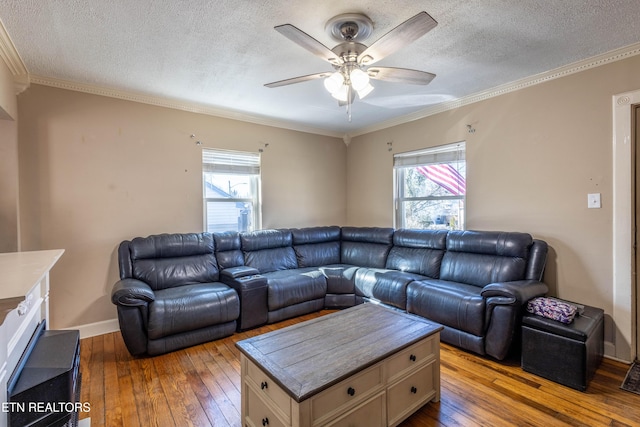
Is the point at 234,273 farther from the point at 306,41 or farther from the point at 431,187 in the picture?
the point at 431,187

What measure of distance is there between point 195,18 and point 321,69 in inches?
43.6

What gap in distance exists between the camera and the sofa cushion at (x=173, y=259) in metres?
3.06

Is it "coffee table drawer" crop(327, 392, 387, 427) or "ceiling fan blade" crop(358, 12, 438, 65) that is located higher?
"ceiling fan blade" crop(358, 12, 438, 65)

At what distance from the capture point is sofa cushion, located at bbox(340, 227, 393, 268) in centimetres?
407

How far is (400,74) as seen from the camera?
2.07 metres

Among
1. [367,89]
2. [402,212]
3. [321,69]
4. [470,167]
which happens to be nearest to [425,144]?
[470,167]

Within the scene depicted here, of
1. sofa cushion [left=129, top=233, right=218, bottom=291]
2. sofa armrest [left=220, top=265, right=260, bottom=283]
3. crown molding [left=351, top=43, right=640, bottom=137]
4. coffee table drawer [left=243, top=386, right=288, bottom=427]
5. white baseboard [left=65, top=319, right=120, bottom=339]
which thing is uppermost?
crown molding [left=351, top=43, right=640, bottom=137]

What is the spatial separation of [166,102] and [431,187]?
349 centimetres

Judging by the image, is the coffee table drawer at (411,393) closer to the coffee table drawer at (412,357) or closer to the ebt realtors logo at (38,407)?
the coffee table drawer at (412,357)

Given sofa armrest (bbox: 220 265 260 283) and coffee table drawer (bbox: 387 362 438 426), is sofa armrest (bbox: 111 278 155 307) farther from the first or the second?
coffee table drawer (bbox: 387 362 438 426)

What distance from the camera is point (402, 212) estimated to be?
14.5ft

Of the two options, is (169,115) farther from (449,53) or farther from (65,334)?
(449,53)

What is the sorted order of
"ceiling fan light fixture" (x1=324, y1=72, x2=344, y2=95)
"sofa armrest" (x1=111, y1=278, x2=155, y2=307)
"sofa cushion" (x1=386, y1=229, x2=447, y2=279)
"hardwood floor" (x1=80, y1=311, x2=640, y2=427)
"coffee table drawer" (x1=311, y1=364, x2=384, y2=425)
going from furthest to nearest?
"sofa cushion" (x1=386, y1=229, x2=447, y2=279)
"sofa armrest" (x1=111, y1=278, x2=155, y2=307)
"ceiling fan light fixture" (x1=324, y1=72, x2=344, y2=95)
"hardwood floor" (x1=80, y1=311, x2=640, y2=427)
"coffee table drawer" (x1=311, y1=364, x2=384, y2=425)

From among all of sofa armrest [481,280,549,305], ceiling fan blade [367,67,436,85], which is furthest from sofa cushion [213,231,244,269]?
sofa armrest [481,280,549,305]
